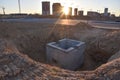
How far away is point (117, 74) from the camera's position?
334 cm

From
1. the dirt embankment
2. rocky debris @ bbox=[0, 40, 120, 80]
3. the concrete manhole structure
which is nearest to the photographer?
rocky debris @ bbox=[0, 40, 120, 80]

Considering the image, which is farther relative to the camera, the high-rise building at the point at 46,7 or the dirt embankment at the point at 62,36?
the high-rise building at the point at 46,7

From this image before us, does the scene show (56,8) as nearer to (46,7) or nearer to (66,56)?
(46,7)

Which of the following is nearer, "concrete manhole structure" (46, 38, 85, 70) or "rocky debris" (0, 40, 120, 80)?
"rocky debris" (0, 40, 120, 80)

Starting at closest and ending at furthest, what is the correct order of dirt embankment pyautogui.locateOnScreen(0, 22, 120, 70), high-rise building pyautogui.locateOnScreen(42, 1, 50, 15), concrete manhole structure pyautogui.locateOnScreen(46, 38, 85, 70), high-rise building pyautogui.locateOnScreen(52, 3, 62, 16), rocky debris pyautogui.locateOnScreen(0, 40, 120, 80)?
rocky debris pyautogui.locateOnScreen(0, 40, 120, 80) < concrete manhole structure pyautogui.locateOnScreen(46, 38, 85, 70) < dirt embankment pyautogui.locateOnScreen(0, 22, 120, 70) < high-rise building pyautogui.locateOnScreen(42, 1, 50, 15) < high-rise building pyautogui.locateOnScreen(52, 3, 62, 16)

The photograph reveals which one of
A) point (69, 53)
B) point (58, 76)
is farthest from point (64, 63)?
point (58, 76)

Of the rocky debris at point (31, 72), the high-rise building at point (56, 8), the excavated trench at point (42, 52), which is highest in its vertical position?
the high-rise building at point (56, 8)

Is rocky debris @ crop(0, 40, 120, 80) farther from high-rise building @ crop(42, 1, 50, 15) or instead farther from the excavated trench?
high-rise building @ crop(42, 1, 50, 15)

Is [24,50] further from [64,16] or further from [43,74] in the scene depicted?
[64,16]

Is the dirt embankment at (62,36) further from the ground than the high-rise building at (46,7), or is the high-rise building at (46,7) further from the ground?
the high-rise building at (46,7)

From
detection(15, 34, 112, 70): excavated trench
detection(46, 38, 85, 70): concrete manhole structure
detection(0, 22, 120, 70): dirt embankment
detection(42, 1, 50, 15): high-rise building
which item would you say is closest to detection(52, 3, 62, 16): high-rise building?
detection(42, 1, 50, 15): high-rise building

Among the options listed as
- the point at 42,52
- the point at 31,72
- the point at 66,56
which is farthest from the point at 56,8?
the point at 31,72

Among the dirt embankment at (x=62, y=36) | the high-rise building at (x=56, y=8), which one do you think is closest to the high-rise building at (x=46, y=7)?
the high-rise building at (x=56, y=8)

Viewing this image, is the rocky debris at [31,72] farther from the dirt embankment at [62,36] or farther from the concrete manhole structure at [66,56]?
the dirt embankment at [62,36]
